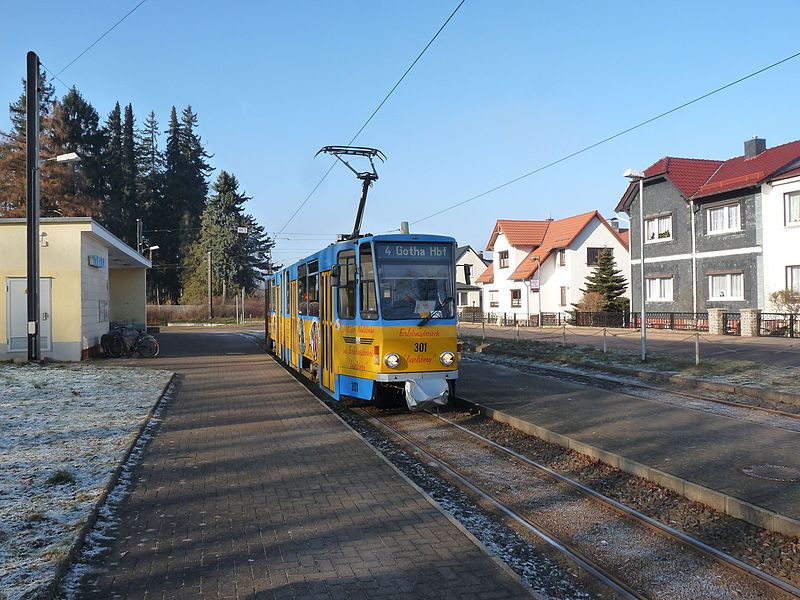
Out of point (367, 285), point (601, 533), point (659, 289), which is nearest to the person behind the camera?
point (601, 533)

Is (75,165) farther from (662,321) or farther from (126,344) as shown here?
(662,321)

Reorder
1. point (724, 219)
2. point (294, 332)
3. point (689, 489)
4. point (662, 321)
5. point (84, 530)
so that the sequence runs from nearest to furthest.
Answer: point (84, 530) → point (689, 489) → point (294, 332) → point (724, 219) → point (662, 321)

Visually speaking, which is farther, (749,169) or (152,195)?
(152,195)

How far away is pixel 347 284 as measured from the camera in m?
12.0

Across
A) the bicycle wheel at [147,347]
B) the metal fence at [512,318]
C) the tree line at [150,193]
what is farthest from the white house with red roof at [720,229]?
the tree line at [150,193]

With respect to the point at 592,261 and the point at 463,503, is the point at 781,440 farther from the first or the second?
the point at 592,261

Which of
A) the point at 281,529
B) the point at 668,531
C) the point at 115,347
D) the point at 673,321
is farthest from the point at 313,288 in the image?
the point at 673,321

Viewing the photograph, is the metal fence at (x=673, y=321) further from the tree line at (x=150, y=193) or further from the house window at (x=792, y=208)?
the tree line at (x=150, y=193)

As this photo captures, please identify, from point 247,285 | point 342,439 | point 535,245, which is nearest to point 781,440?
point 342,439

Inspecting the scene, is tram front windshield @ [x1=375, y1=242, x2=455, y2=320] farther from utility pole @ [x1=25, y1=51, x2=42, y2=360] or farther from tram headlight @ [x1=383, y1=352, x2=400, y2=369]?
utility pole @ [x1=25, y1=51, x2=42, y2=360]

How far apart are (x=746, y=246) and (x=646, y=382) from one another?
1902 cm

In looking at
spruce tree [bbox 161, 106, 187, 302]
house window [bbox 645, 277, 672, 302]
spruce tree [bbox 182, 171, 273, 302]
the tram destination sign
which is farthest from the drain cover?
spruce tree [bbox 161, 106, 187, 302]

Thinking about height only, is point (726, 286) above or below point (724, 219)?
below

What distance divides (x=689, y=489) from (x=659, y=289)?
108 feet
